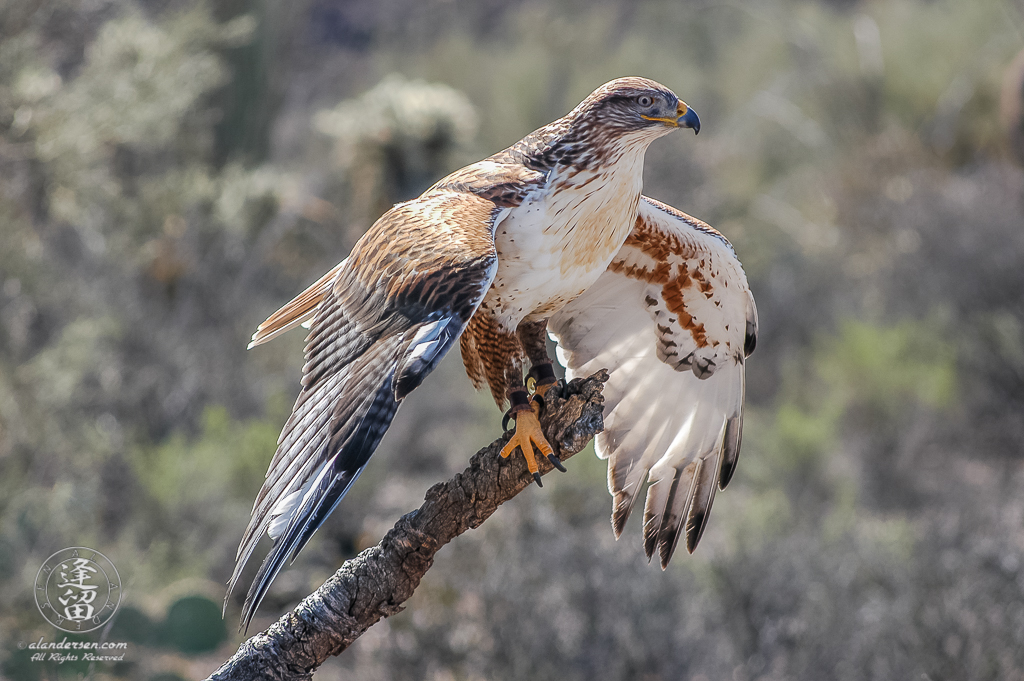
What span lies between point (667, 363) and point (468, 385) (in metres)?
6.61

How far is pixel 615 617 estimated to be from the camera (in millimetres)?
5133

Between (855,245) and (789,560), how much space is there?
9.18m

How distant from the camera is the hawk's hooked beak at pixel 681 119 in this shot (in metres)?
2.84

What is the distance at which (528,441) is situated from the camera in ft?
8.79

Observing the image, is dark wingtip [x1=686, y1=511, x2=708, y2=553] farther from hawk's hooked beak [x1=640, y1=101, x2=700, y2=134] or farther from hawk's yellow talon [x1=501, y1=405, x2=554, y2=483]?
hawk's hooked beak [x1=640, y1=101, x2=700, y2=134]

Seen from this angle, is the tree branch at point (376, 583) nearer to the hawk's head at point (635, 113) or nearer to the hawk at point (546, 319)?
the hawk at point (546, 319)

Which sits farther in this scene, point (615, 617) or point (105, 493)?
point (105, 493)

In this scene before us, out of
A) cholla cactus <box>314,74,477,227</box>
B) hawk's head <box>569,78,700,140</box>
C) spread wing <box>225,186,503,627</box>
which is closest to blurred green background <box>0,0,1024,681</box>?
cholla cactus <box>314,74,477,227</box>

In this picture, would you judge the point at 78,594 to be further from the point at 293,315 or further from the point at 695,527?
the point at 695,527

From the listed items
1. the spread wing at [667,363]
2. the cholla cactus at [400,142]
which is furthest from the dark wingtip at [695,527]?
the cholla cactus at [400,142]

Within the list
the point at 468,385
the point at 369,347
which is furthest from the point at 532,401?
the point at 468,385

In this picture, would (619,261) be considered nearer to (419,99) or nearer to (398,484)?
(398,484)

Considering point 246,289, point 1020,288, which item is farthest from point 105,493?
point 1020,288

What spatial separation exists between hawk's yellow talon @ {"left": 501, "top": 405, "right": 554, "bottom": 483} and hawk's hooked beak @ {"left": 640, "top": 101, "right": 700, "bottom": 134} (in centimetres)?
104
